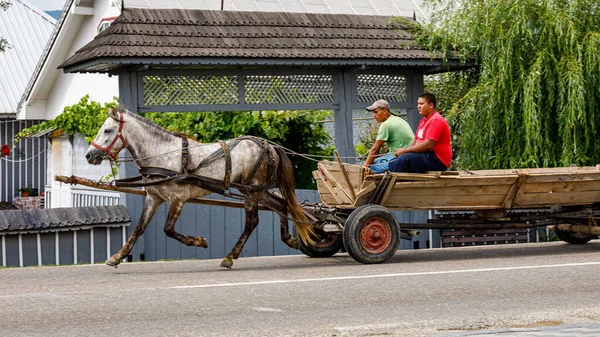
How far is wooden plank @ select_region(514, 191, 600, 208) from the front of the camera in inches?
519

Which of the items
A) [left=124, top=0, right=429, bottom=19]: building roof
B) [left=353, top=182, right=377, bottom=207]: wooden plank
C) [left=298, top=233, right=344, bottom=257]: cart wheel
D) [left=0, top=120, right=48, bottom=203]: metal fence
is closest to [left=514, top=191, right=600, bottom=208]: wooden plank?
[left=353, top=182, right=377, bottom=207]: wooden plank

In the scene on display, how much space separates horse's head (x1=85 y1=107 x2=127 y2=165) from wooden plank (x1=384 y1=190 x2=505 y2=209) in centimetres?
325

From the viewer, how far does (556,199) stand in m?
13.3

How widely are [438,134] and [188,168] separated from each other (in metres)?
2.97

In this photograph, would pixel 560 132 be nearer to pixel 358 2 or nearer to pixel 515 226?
pixel 515 226

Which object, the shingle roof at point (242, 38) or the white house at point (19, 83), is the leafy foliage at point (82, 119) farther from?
the white house at point (19, 83)

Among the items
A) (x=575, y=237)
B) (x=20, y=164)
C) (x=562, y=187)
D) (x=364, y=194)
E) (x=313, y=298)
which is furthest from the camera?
(x=20, y=164)

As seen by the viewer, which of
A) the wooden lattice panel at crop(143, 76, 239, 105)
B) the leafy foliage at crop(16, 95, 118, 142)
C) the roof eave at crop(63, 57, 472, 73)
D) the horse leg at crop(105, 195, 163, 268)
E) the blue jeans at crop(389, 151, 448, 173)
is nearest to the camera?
the horse leg at crop(105, 195, 163, 268)

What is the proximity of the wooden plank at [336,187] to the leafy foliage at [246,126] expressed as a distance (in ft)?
17.5

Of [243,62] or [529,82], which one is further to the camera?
[529,82]

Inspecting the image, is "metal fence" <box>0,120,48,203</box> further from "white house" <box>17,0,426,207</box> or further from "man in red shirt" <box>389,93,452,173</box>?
"man in red shirt" <box>389,93,452,173</box>

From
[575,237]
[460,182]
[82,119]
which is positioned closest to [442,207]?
[460,182]

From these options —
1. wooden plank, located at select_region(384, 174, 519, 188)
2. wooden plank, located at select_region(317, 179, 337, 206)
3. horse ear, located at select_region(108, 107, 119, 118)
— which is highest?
horse ear, located at select_region(108, 107, 119, 118)

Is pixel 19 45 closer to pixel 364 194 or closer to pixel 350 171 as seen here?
pixel 350 171
